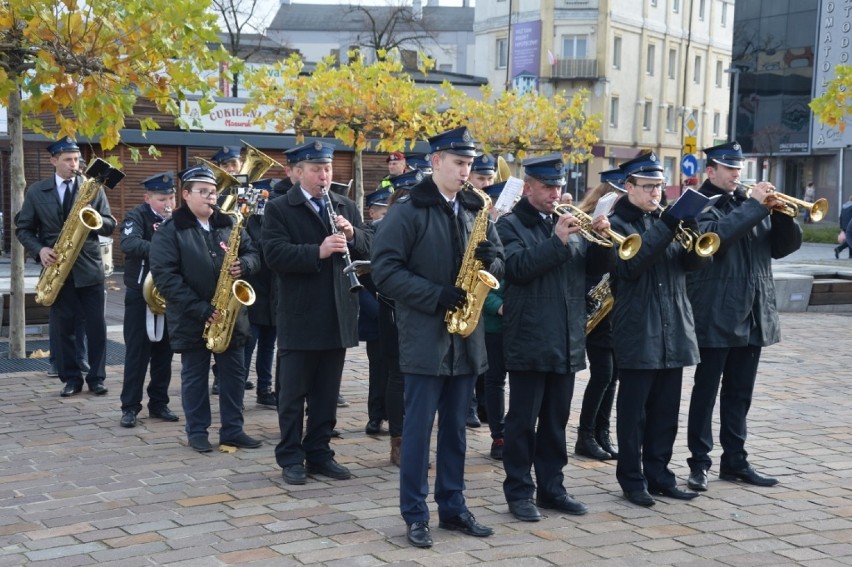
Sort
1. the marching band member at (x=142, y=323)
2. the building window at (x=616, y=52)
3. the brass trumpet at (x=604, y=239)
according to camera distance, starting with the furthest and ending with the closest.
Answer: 1. the building window at (x=616, y=52)
2. the marching band member at (x=142, y=323)
3. the brass trumpet at (x=604, y=239)

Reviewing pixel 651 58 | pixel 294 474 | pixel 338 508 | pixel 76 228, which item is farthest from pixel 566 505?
pixel 651 58

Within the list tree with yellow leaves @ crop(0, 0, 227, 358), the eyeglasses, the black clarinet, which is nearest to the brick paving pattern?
the black clarinet

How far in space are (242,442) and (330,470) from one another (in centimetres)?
100

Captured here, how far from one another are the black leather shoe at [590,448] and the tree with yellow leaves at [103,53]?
4707 millimetres

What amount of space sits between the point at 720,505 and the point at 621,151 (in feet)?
194

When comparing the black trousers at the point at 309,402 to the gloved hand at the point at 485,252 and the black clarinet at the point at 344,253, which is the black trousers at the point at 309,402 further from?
the gloved hand at the point at 485,252

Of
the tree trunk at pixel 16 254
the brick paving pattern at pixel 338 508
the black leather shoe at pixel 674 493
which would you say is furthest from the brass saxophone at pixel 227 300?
the tree trunk at pixel 16 254

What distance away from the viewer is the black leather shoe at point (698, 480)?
7.02 m

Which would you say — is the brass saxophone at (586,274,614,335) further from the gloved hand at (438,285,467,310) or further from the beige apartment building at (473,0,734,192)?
the beige apartment building at (473,0,734,192)

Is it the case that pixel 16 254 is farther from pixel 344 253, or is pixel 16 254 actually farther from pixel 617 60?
pixel 617 60

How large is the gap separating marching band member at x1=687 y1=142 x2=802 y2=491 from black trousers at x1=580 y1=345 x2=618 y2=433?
84cm

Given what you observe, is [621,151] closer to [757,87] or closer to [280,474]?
[757,87]

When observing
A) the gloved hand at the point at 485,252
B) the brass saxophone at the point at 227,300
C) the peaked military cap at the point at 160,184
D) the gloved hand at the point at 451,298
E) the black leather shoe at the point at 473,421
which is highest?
the peaked military cap at the point at 160,184

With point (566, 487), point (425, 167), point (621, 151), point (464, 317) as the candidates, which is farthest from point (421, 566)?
point (621, 151)
